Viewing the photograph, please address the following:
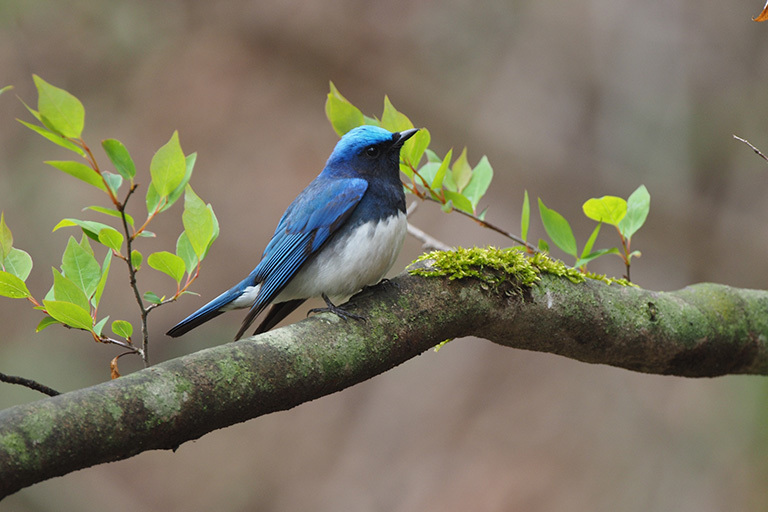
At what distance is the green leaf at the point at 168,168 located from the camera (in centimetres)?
189

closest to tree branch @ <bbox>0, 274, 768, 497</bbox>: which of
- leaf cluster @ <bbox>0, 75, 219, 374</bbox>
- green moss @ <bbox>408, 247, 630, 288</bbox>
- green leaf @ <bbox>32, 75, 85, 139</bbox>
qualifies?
green moss @ <bbox>408, 247, 630, 288</bbox>

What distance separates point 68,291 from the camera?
1904mm

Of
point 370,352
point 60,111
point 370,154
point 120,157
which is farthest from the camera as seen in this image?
point 370,154

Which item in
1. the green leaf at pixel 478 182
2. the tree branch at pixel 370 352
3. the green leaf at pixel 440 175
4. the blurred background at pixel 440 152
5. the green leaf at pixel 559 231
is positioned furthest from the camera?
the blurred background at pixel 440 152

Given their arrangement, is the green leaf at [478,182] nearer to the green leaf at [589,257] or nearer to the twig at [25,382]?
the green leaf at [589,257]

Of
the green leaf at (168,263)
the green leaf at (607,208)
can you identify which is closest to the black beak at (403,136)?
the green leaf at (607,208)

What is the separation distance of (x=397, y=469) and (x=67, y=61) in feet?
15.6

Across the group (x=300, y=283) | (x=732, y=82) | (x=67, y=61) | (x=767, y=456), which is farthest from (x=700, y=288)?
(x=67, y=61)

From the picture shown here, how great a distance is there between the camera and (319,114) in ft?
23.9

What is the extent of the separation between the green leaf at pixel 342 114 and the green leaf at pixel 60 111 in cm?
91

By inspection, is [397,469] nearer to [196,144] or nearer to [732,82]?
[196,144]

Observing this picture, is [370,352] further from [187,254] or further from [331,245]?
[331,245]

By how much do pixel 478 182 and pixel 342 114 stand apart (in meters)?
0.59

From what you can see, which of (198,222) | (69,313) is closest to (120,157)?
(198,222)
